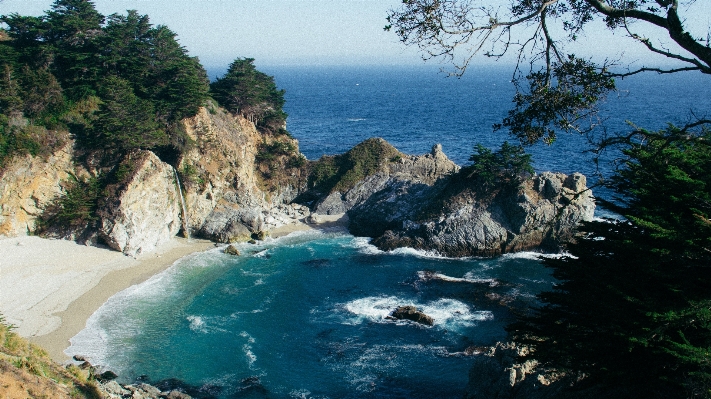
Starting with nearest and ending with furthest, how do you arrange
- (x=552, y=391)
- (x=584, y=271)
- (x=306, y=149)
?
(x=584, y=271) → (x=552, y=391) → (x=306, y=149)

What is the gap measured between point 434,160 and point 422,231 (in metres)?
12.1

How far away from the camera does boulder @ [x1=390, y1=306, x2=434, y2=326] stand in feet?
98.4

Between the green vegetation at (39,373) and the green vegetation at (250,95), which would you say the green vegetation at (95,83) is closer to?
the green vegetation at (250,95)

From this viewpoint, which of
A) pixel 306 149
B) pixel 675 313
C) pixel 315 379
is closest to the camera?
pixel 675 313

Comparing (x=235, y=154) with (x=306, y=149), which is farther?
(x=306, y=149)

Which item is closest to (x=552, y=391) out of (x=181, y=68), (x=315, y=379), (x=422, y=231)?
(x=315, y=379)

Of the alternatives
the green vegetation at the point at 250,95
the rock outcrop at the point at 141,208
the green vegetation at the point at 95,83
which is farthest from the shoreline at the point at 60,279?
the green vegetation at the point at 250,95

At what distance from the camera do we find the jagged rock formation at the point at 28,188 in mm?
36219

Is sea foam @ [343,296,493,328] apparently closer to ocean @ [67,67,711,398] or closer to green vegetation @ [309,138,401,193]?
ocean @ [67,67,711,398]

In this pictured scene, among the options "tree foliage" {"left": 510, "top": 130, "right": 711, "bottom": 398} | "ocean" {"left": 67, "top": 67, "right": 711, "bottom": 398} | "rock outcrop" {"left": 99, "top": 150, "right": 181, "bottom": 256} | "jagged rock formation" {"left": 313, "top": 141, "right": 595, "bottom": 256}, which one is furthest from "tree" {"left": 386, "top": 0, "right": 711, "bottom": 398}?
"rock outcrop" {"left": 99, "top": 150, "right": 181, "bottom": 256}

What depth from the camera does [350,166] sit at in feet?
174

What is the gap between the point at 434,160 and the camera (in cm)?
5156

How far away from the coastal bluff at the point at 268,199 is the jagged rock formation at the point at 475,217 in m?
0.08

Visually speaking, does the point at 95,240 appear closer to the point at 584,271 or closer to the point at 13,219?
the point at 13,219
